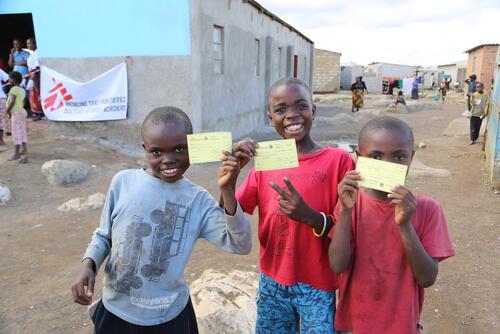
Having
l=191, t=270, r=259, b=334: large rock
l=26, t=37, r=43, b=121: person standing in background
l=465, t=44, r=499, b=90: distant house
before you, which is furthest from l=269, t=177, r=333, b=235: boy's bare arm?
l=465, t=44, r=499, b=90: distant house

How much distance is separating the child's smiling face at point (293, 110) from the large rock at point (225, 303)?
128 centimetres

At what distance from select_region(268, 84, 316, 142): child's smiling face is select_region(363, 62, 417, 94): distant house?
122 feet

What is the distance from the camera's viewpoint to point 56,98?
26.6 feet

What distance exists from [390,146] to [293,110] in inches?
17.2

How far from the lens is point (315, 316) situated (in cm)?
169

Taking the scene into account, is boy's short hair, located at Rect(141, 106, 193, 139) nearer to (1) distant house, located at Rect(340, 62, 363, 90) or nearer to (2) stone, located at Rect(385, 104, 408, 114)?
(2) stone, located at Rect(385, 104, 408, 114)

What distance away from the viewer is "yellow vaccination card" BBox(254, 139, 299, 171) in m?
1.46

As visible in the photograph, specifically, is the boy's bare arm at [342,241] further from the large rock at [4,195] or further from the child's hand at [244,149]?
the large rock at [4,195]

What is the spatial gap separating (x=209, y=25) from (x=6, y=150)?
177 inches

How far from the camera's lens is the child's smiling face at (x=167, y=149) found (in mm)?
1548

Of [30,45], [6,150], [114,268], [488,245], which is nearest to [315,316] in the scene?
[114,268]

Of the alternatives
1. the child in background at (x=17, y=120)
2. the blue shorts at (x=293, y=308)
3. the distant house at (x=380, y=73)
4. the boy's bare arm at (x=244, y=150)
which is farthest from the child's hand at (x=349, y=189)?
the distant house at (x=380, y=73)

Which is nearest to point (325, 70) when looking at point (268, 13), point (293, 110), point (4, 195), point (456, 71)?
point (456, 71)

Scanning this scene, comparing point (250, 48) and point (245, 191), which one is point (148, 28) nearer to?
point (250, 48)
